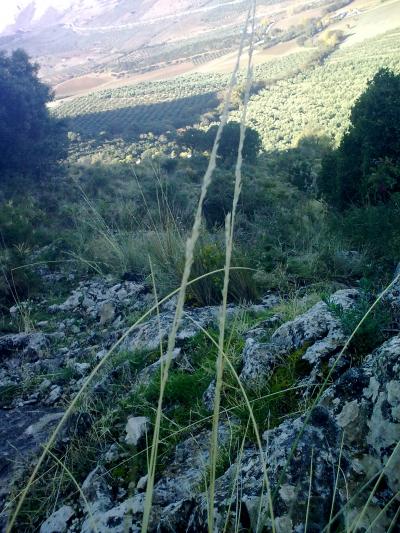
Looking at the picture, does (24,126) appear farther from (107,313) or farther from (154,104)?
(154,104)

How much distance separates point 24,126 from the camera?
20531mm

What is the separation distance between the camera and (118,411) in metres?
2.28

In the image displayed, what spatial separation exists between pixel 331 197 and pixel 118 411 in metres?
6.37

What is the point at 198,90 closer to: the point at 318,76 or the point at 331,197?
the point at 318,76

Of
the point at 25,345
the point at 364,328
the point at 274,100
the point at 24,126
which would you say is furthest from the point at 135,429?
the point at 274,100

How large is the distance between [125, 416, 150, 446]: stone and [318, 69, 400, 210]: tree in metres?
5.29

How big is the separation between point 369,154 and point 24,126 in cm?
1780

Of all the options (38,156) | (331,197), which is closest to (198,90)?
(38,156)

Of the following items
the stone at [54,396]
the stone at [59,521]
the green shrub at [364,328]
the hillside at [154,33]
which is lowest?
the stone at [54,396]

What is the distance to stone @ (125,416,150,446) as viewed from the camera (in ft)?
6.49

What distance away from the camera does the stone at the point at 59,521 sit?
1.76m

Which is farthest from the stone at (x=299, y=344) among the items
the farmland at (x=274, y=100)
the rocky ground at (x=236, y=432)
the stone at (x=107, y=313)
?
the farmland at (x=274, y=100)

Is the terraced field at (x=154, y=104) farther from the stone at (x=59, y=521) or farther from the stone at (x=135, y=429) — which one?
the stone at (x=59, y=521)

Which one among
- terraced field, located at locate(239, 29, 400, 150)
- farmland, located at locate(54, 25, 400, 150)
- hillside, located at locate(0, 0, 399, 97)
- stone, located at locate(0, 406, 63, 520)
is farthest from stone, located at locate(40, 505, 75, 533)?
farmland, located at locate(54, 25, 400, 150)
